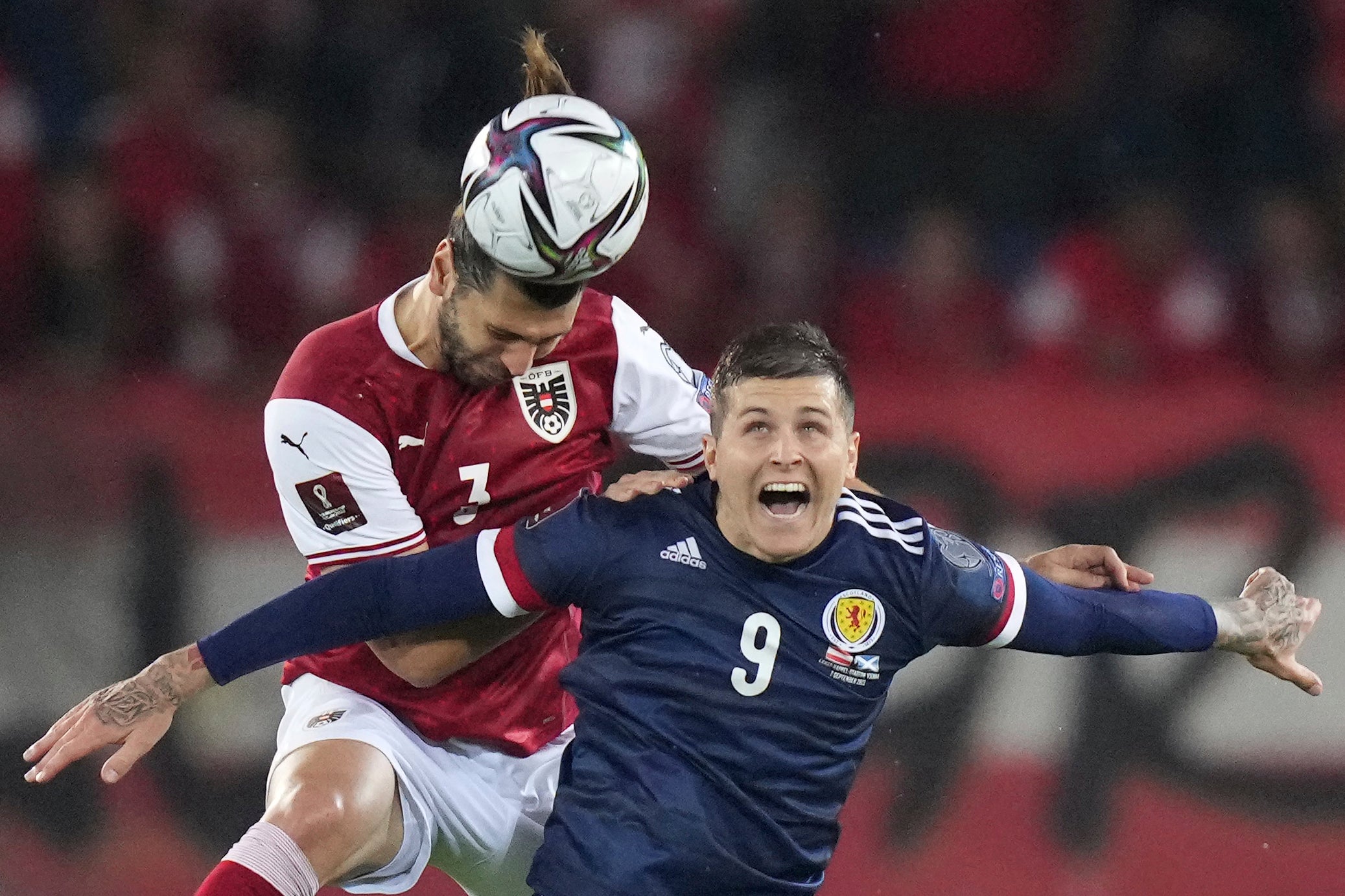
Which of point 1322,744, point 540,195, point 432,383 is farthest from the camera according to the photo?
point 1322,744

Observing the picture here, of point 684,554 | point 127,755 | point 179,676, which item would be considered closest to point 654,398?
point 684,554

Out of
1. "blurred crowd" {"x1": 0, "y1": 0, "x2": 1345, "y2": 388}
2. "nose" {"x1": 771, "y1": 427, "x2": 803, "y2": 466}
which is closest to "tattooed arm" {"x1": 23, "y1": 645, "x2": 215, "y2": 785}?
"nose" {"x1": 771, "y1": 427, "x2": 803, "y2": 466}

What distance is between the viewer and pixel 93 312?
3951mm

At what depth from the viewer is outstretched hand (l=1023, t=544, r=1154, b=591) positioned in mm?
2473

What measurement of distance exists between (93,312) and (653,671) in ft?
7.55

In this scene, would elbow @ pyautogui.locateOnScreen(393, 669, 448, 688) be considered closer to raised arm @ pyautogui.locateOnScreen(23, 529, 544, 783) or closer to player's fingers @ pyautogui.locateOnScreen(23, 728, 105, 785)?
→ raised arm @ pyautogui.locateOnScreen(23, 529, 544, 783)

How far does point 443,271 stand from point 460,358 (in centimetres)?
14

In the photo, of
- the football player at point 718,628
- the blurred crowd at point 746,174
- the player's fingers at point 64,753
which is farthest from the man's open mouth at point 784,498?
the blurred crowd at point 746,174

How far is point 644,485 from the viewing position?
2355 millimetres

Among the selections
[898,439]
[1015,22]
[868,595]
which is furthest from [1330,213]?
[868,595]

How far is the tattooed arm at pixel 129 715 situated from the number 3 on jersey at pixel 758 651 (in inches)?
30.7

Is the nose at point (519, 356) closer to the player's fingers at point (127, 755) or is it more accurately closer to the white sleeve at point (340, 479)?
the white sleeve at point (340, 479)

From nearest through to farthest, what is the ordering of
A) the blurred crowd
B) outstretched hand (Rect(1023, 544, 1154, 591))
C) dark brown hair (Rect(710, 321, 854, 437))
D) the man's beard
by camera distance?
dark brown hair (Rect(710, 321, 854, 437)), the man's beard, outstretched hand (Rect(1023, 544, 1154, 591)), the blurred crowd

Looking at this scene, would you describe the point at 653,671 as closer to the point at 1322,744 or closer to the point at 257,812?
the point at 257,812
